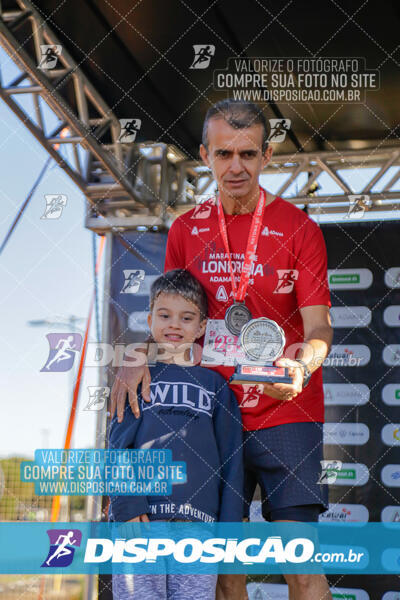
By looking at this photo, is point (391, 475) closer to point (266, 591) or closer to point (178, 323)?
point (266, 591)

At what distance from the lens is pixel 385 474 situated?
134 inches

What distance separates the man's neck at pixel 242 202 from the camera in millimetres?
2121

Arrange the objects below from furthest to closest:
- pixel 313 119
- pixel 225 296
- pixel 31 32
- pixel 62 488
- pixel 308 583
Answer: pixel 313 119 → pixel 31 32 → pixel 62 488 → pixel 225 296 → pixel 308 583

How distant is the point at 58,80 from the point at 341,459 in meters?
2.27

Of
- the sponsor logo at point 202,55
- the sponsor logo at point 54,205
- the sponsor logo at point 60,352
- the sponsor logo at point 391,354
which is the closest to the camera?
the sponsor logo at point 60,352

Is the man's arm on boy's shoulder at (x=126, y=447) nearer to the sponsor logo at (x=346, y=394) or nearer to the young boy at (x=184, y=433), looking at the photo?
the young boy at (x=184, y=433)

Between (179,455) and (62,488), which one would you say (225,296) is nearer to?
(179,455)

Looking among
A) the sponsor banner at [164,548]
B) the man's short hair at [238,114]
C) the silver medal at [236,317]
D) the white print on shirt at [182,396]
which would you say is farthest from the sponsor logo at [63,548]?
the man's short hair at [238,114]

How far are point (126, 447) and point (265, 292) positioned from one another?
0.60 meters

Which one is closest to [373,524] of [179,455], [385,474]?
[385,474]

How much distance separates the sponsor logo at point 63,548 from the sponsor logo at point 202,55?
212 cm

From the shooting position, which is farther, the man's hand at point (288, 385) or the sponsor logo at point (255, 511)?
the sponsor logo at point (255, 511)

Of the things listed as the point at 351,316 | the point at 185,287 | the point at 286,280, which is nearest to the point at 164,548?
the point at 185,287

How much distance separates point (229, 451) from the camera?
197 centimetres
